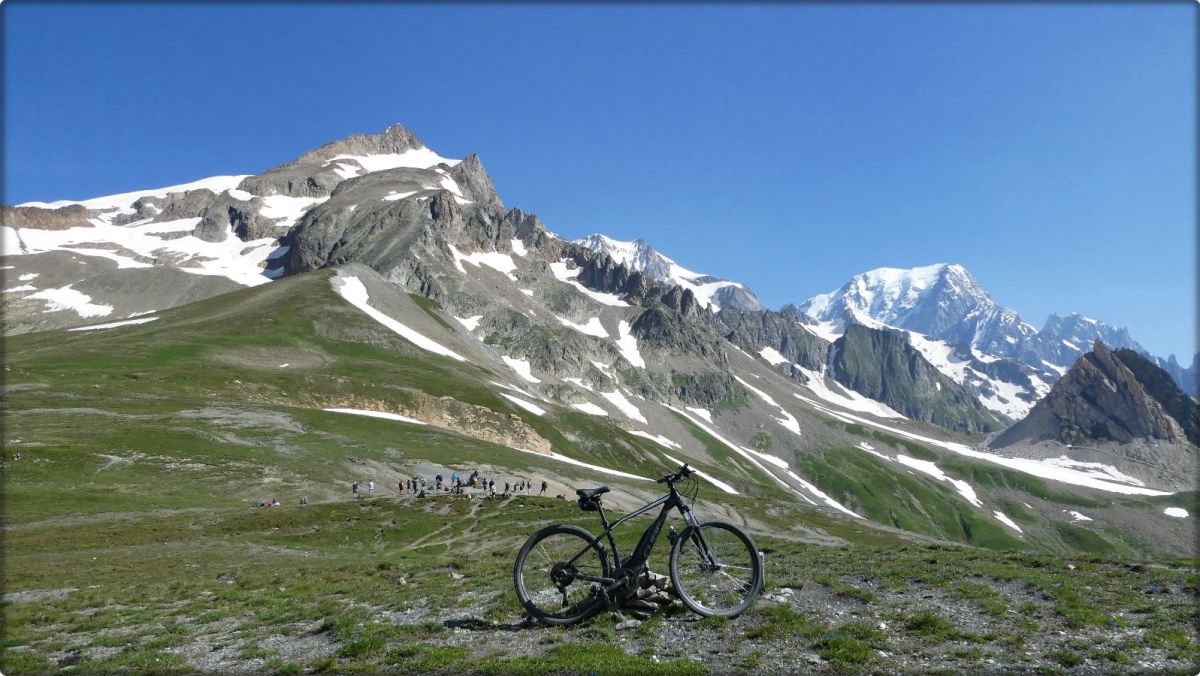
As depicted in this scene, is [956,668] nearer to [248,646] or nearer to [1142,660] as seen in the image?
[1142,660]

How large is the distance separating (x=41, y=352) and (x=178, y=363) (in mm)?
35330

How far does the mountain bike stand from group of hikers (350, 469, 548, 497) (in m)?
54.2

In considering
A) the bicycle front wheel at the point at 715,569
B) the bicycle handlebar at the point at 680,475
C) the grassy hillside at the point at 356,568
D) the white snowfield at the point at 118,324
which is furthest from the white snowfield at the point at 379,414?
the white snowfield at the point at 118,324

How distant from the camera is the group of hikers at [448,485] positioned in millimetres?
66938

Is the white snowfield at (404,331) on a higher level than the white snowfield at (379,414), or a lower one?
higher

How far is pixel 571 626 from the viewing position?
49.3 ft

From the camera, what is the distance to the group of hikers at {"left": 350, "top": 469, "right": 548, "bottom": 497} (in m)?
66.9

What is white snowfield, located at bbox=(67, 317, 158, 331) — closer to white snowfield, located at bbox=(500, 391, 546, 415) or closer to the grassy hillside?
the grassy hillside

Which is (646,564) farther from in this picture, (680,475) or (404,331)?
(404,331)

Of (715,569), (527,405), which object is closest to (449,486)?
(715,569)

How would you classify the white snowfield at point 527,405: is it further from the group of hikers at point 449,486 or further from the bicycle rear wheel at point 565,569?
the bicycle rear wheel at point 565,569

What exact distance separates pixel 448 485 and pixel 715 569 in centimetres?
6572

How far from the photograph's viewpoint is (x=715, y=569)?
15312 millimetres

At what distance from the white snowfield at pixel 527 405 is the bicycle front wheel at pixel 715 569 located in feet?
439
